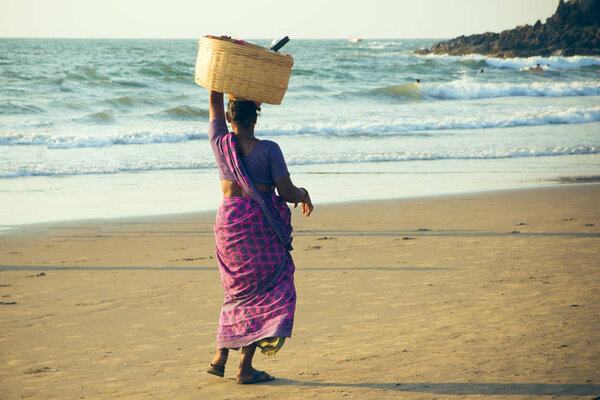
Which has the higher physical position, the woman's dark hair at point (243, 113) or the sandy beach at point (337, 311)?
the woman's dark hair at point (243, 113)

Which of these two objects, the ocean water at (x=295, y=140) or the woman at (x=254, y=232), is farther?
the ocean water at (x=295, y=140)

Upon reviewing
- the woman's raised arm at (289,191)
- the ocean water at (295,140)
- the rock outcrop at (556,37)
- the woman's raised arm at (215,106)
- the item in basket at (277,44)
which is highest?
the rock outcrop at (556,37)

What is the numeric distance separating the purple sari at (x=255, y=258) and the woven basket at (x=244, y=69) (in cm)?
25

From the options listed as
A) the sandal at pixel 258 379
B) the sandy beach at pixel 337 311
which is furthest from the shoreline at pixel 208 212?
the sandal at pixel 258 379

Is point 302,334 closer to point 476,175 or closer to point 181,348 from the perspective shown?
point 181,348

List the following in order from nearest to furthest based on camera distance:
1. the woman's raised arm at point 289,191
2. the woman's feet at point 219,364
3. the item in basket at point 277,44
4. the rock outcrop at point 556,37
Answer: the woman's raised arm at point 289,191 → the item in basket at point 277,44 → the woman's feet at point 219,364 → the rock outcrop at point 556,37

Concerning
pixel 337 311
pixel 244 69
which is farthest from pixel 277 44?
pixel 337 311

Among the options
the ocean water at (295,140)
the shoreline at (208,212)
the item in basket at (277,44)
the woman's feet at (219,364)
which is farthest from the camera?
the ocean water at (295,140)

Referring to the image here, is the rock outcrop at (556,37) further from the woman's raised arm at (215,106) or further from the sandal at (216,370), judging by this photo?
the sandal at (216,370)

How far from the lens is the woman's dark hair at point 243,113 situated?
3359 mm

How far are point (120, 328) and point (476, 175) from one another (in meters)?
8.63

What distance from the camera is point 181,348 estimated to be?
158 inches

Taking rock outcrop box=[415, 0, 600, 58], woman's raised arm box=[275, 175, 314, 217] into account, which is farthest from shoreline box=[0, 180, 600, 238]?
rock outcrop box=[415, 0, 600, 58]

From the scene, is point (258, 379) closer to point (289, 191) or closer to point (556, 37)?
point (289, 191)
